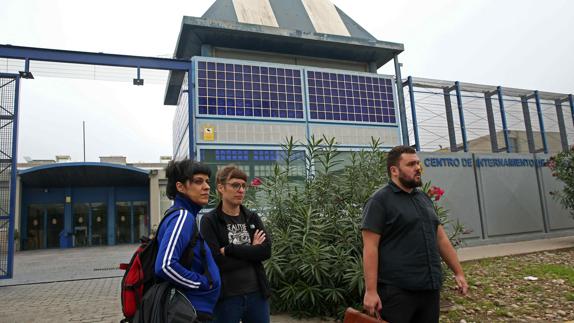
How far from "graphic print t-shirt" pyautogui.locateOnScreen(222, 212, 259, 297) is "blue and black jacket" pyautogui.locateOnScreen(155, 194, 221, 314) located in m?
0.28

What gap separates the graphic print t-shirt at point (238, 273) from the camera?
2.46 metres

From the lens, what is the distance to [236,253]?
249 centimetres

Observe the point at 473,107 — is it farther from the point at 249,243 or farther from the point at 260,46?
the point at 249,243

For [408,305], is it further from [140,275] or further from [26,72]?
[26,72]

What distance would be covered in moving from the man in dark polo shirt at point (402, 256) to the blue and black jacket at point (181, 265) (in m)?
0.97

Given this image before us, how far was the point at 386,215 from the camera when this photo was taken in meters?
2.48

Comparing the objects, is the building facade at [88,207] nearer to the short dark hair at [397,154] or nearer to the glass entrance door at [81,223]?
the glass entrance door at [81,223]

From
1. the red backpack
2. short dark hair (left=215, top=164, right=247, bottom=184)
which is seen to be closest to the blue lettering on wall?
short dark hair (left=215, top=164, right=247, bottom=184)

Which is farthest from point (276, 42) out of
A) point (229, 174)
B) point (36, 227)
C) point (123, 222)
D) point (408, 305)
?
point (408, 305)

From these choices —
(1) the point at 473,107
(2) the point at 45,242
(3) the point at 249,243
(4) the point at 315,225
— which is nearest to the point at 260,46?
(1) the point at 473,107

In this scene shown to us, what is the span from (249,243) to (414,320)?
1.20m

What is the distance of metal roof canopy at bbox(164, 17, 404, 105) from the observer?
21344 mm

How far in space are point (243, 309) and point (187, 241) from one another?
72 cm

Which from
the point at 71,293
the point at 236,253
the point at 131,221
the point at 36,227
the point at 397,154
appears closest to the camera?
the point at 236,253
